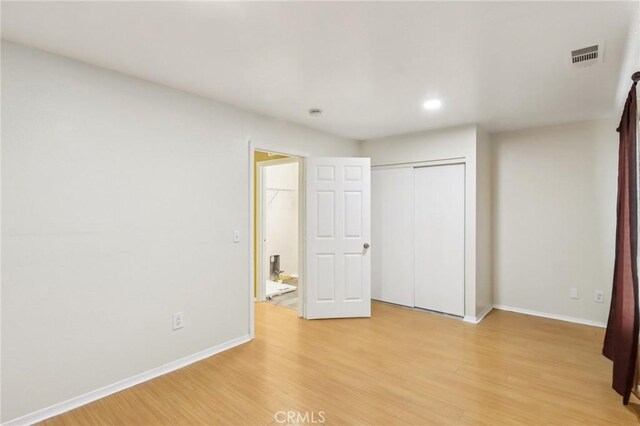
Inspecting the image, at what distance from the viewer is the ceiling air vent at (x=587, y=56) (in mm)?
2018

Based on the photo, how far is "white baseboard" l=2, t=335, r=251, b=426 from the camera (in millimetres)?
2010

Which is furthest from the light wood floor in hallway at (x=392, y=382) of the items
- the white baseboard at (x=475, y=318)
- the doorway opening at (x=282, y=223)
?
the doorway opening at (x=282, y=223)

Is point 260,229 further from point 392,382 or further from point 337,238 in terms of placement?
point 392,382

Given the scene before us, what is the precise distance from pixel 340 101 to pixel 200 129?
1.28m

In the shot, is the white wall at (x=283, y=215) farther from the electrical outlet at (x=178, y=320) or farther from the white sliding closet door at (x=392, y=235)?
the electrical outlet at (x=178, y=320)

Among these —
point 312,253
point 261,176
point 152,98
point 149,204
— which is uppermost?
point 152,98

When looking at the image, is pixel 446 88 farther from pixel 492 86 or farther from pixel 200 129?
pixel 200 129

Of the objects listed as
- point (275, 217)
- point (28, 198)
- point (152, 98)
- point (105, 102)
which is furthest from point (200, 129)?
point (275, 217)

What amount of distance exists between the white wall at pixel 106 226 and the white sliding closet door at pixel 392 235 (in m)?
2.17

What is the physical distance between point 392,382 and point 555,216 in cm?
294

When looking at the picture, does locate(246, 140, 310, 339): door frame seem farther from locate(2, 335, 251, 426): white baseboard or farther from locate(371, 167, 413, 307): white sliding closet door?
locate(371, 167, 413, 307): white sliding closet door

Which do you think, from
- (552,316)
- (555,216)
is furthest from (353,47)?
(552,316)

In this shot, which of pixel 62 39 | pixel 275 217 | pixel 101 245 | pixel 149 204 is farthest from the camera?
pixel 275 217

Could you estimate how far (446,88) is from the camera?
2.70 metres
